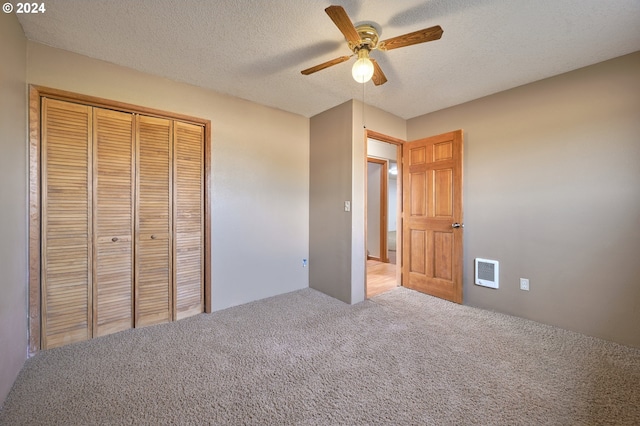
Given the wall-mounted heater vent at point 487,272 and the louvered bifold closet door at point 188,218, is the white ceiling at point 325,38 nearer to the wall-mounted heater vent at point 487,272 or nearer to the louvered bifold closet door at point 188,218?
the louvered bifold closet door at point 188,218

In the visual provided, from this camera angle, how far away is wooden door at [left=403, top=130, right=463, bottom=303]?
A: 3.17 meters

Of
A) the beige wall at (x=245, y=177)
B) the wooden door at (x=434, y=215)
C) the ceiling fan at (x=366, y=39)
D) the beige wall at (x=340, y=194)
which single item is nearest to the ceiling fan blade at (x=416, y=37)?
the ceiling fan at (x=366, y=39)

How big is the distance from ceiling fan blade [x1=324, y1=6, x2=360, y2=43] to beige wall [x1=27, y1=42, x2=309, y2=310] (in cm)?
186

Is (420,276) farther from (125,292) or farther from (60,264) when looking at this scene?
(60,264)

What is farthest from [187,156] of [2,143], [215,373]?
[215,373]

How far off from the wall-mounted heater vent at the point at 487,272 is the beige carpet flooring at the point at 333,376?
427mm

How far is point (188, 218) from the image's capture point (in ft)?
9.17

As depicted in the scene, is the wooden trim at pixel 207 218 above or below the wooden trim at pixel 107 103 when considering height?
below

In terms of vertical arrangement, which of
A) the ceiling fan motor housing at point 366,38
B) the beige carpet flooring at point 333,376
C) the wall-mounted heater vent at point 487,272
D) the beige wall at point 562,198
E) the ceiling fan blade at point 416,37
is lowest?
the beige carpet flooring at point 333,376

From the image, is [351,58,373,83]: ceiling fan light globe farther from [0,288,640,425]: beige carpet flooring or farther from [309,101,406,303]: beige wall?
[0,288,640,425]: beige carpet flooring


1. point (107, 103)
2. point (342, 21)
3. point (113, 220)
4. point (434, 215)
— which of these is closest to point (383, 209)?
point (434, 215)

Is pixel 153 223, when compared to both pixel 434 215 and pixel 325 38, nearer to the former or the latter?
pixel 325 38

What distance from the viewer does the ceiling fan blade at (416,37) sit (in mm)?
1550

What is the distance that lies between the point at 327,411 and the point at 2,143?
8.21ft
